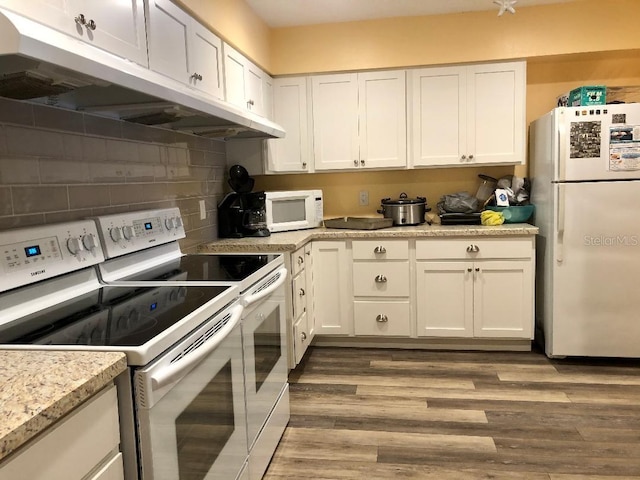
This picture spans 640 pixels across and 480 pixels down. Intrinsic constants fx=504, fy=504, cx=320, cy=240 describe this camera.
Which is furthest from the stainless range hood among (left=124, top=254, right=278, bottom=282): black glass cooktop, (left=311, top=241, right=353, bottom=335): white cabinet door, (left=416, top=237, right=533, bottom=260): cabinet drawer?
(left=416, top=237, right=533, bottom=260): cabinet drawer

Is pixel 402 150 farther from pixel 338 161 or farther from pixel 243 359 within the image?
pixel 243 359

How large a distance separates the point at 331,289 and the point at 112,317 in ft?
7.36

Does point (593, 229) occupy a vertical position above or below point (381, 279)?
above

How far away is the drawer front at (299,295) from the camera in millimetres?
3059

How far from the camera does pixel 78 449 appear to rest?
3.18 feet

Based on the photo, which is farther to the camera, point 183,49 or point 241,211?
point 241,211

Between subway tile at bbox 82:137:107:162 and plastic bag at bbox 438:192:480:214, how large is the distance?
2.40 meters

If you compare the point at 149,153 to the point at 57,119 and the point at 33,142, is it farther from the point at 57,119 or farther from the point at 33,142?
the point at 33,142

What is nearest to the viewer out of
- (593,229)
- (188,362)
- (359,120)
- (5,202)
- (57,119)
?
(188,362)

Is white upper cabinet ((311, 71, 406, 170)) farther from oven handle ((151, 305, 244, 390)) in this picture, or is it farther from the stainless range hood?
oven handle ((151, 305, 244, 390))

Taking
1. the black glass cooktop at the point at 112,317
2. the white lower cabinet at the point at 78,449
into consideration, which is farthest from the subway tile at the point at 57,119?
the white lower cabinet at the point at 78,449

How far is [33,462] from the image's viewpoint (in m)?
0.85

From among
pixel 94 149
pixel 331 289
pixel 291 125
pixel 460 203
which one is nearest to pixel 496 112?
pixel 460 203

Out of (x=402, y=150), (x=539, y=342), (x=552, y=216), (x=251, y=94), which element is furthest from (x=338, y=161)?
(x=539, y=342)
